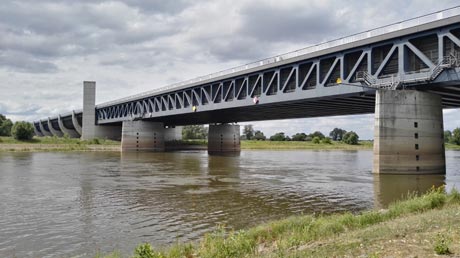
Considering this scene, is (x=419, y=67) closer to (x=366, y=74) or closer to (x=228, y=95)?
(x=366, y=74)

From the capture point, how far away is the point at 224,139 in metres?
109

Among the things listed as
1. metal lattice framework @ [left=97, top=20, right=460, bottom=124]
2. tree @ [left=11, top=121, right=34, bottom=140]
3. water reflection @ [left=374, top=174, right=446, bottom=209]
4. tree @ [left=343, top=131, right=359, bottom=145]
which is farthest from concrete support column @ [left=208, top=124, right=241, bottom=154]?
tree @ [left=343, top=131, right=359, bottom=145]

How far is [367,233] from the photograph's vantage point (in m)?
10.4

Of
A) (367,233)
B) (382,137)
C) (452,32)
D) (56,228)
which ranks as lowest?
(56,228)

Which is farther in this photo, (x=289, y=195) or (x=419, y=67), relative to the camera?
(x=419, y=67)

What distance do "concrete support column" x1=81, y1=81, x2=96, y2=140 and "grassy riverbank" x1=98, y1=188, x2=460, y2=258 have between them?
125511 millimetres

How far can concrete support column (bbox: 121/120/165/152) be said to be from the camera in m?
104

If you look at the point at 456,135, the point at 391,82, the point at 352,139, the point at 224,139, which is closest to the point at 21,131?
the point at 224,139

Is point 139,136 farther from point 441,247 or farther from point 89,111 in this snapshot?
point 441,247

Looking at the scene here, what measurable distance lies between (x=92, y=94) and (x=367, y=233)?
130400mm

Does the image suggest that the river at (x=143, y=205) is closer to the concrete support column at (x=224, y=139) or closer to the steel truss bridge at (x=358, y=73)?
the steel truss bridge at (x=358, y=73)

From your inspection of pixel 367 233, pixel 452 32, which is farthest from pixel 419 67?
pixel 367 233

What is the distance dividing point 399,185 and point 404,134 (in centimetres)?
754

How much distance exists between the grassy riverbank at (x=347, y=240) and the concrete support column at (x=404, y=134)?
894 inches
